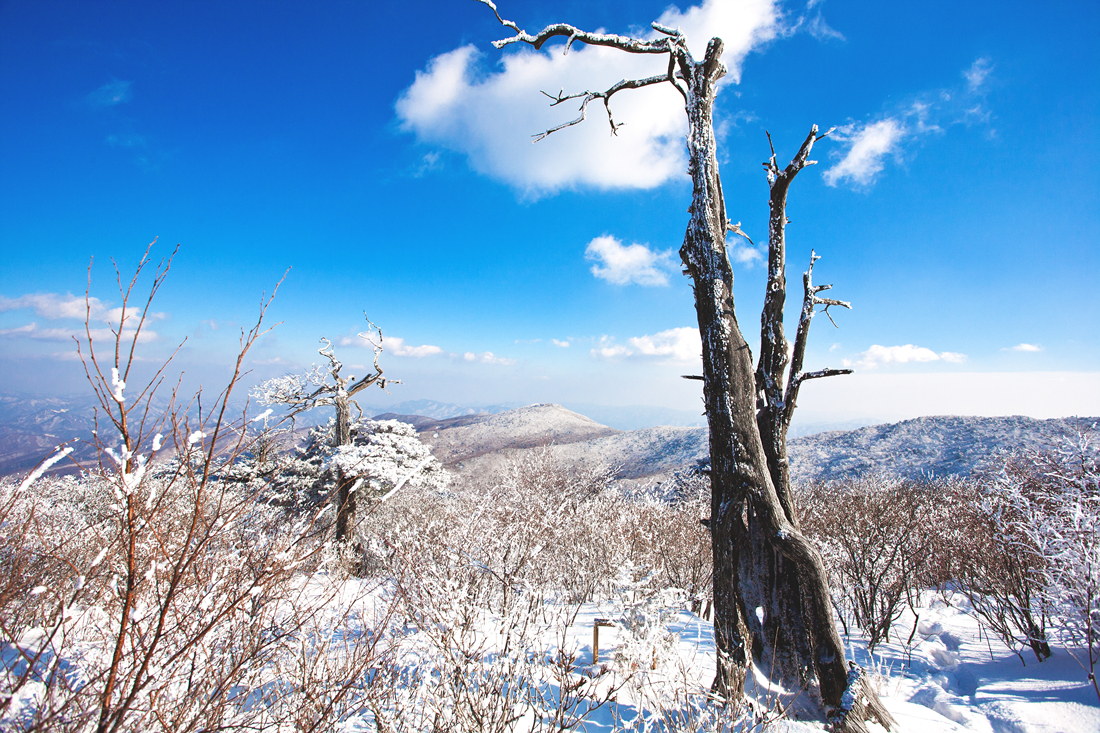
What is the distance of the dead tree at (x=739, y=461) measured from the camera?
309 centimetres

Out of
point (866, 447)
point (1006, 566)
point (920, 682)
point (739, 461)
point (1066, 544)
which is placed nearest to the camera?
point (739, 461)

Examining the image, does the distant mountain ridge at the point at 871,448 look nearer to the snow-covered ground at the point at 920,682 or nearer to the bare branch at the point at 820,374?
the snow-covered ground at the point at 920,682

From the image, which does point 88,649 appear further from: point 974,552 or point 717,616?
point 974,552

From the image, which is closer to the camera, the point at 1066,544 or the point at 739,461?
the point at 739,461

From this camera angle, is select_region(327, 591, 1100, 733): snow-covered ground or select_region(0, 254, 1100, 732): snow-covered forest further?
select_region(327, 591, 1100, 733): snow-covered ground

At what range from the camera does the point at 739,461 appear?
129 inches

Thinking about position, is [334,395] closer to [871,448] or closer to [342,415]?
[342,415]

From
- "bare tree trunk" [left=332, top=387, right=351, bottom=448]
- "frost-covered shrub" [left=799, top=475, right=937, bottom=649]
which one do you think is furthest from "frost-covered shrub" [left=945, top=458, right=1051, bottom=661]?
"bare tree trunk" [left=332, top=387, right=351, bottom=448]

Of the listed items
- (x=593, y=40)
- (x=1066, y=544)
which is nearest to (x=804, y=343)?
(x=593, y=40)

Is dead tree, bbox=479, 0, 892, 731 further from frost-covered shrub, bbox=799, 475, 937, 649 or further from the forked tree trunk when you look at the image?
frost-covered shrub, bbox=799, 475, 937, 649

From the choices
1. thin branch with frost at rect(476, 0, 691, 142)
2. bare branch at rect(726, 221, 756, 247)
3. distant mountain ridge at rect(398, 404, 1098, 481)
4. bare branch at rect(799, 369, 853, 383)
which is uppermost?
thin branch with frost at rect(476, 0, 691, 142)

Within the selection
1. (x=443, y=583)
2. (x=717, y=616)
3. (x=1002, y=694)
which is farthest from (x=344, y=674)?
(x=1002, y=694)

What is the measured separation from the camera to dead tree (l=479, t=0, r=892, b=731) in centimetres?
309

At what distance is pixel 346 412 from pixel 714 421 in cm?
1176
